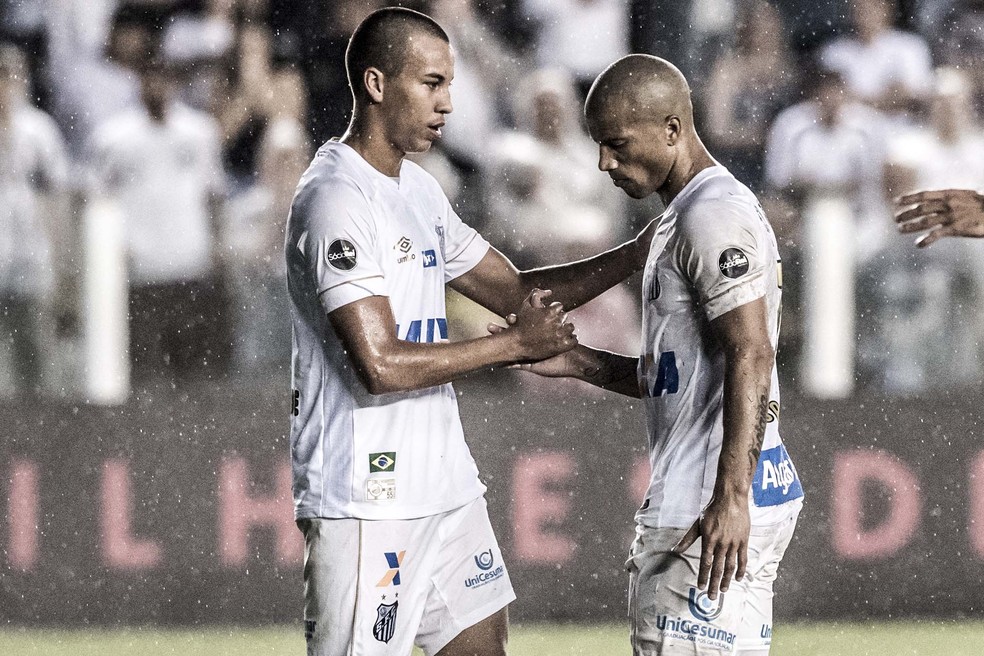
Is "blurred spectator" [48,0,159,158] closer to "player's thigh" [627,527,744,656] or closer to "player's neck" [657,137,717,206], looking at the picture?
"player's neck" [657,137,717,206]

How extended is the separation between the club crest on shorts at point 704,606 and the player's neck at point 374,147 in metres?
1.37

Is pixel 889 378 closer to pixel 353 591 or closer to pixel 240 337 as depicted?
pixel 240 337

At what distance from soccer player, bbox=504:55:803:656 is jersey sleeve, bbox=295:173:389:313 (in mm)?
613

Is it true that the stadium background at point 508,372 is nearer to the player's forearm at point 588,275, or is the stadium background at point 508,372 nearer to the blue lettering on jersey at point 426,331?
the player's forearm at point 588,275

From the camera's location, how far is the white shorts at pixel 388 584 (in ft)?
12.4

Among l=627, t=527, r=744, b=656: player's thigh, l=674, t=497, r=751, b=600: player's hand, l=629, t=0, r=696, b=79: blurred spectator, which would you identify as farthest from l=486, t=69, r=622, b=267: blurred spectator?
l=674, t=497, r=751, b=600: player's hand

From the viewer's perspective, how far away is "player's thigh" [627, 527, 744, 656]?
3.36 meters

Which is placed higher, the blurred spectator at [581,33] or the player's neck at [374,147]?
the blurred spectator at [581,33]

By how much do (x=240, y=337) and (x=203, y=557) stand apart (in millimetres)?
1043

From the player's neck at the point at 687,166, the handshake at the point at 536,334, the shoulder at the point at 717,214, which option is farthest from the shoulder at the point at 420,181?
the shoulder at the point at 717,214

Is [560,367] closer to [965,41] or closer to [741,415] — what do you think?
[741,415]

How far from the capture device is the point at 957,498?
6.32 m

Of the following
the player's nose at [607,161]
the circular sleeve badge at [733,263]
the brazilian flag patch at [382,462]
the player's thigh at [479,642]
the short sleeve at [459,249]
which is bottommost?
the player's thigh at [479,642]

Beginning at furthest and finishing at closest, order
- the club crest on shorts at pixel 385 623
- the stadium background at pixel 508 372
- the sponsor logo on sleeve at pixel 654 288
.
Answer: the stadium background at pixel 508 372
the club crest on shorts at pixel 385 623
the sponsor logo on sleeve at pixel 654 288
